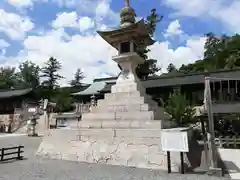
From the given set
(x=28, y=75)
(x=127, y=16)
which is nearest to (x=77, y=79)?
(x=28, y=75)

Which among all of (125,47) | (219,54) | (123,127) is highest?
(219,54)

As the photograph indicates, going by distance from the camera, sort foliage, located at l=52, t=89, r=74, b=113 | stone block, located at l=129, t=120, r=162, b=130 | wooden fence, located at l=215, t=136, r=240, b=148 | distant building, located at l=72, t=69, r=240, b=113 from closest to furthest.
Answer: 1. stone block, located at l=129, t=120, r=162, b=130
2. wooden fence, located at l=215, t=136, r=240, b=148
3. distant building, located at l=72, t=69, r=240, b=113
4. foliage, located at l=52, t=89, r=74, b=113

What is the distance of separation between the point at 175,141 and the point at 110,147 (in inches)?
115

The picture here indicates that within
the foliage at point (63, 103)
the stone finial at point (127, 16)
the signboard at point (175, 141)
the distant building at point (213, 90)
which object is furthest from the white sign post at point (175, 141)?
the foliage at point (63, 103)

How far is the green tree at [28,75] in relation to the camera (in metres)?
45.4

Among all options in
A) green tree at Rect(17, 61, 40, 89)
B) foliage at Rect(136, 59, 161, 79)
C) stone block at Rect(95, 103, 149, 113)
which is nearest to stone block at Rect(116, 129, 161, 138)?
stone block at Rect(95, 103, 149, 113)

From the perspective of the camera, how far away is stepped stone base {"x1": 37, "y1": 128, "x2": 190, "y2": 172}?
27.0ft

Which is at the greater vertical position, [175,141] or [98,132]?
[98,132]

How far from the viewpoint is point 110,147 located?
29.8 feet

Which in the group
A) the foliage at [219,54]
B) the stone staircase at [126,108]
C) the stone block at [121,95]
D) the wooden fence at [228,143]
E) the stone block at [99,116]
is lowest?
the wooden fence at [228,143]

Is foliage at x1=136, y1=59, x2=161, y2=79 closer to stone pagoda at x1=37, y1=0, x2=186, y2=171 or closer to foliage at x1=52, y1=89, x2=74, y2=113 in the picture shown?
foliage at x1=52, y1=89, x2=74, y2=113

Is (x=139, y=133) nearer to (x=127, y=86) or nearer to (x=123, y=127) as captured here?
(x=123, y=127)

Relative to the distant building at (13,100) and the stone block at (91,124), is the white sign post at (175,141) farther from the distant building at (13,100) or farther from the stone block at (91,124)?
the distant building at (13,100)

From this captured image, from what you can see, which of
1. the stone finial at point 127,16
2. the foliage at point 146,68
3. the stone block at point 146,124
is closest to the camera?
the stone block at point 146,124
